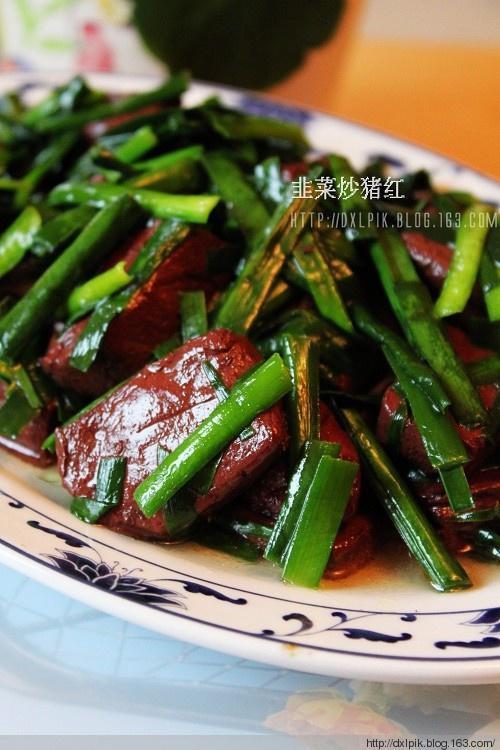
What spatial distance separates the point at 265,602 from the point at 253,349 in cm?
55

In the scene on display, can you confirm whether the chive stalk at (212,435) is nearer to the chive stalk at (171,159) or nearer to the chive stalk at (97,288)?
the chive stalk at (97,288)

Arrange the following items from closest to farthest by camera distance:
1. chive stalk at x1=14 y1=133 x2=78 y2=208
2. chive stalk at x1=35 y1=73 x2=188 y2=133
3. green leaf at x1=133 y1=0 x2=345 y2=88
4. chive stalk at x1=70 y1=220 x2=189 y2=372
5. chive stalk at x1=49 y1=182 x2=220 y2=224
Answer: chive stalk at x1=70 y1=220 x2=189 y2=372 → chive stalk at x1=49 y1=182 x2=220 y2=224 → chive stalk at x1=14 y1=133 x2=78 y2=208 → chive stalk at x1=35 y1=73 x2=188 y2=133 → green leaf at x1=133 y1=0 x2=345 y2=88

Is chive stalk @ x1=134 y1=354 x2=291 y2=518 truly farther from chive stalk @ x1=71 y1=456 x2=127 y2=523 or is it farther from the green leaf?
the green leaf

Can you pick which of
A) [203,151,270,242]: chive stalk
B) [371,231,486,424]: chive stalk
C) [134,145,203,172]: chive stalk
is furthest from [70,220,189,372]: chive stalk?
[371,231,486,424]: chive stalk

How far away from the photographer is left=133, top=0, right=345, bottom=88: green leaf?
323 cm

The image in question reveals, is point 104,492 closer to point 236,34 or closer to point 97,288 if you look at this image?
point 97,288

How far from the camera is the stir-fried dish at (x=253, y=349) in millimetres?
1621

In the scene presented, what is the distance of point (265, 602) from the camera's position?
1.47m

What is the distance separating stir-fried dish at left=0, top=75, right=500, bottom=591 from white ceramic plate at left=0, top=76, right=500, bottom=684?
52mm

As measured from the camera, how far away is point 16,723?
4.61 ft

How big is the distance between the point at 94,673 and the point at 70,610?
6.9 inches

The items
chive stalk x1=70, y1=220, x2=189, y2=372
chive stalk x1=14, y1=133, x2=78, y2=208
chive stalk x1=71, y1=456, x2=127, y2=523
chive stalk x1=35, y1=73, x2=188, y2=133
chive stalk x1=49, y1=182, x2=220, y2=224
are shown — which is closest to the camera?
chive stalk x1=71, y1=456, x2=127, y2=523

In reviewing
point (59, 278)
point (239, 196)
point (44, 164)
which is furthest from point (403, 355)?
point (44, 164)

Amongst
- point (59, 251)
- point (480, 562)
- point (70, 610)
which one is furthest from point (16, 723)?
point (59, 251)
